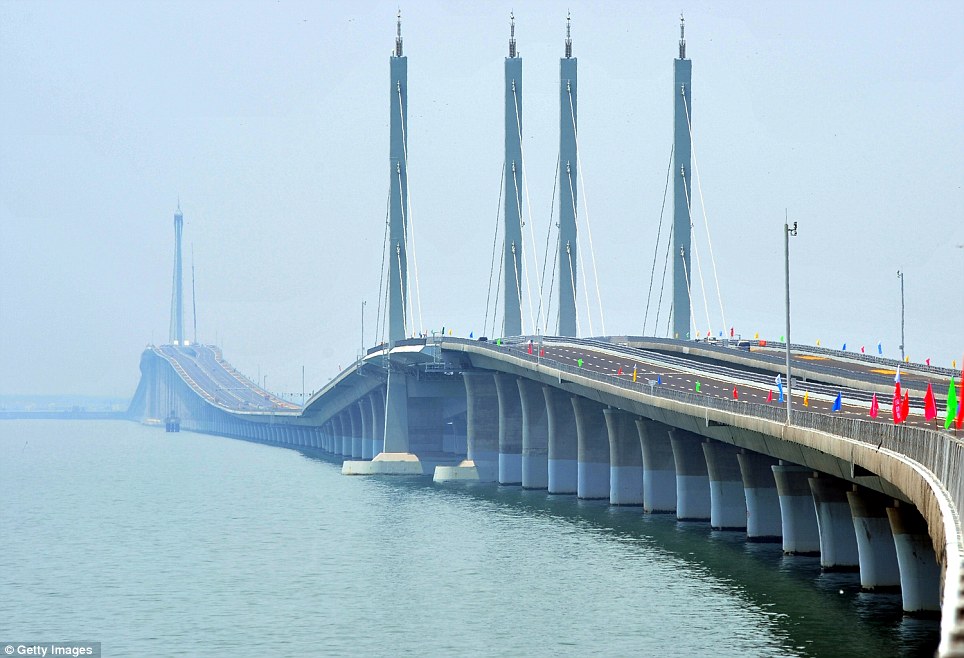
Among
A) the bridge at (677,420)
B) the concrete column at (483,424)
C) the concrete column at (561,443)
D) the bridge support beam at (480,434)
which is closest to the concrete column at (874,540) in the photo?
the bridge at (677,420)

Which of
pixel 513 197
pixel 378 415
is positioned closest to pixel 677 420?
pixel 513 197

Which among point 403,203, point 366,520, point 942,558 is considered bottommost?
point 366,520

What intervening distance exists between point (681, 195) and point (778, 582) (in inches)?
2992

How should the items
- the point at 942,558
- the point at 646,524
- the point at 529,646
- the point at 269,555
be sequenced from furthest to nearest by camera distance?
the point at 646,524
the point at 269,555
the point at 529,646
the point at 942,558

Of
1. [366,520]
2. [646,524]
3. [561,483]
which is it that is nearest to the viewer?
[646,524]

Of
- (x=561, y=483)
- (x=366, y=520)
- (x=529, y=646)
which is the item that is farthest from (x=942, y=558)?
(x=561, y=483)

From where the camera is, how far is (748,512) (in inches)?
3241

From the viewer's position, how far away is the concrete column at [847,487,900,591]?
192ft

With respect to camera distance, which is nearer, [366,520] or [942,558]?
[942,558]

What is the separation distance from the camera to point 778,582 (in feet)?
213

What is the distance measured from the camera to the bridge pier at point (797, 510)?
73.0 meters

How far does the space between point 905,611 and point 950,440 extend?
19.6m

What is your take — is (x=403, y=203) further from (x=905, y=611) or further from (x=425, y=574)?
(x=905, y=611)

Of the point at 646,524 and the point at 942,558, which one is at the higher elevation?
the point at 942,558
